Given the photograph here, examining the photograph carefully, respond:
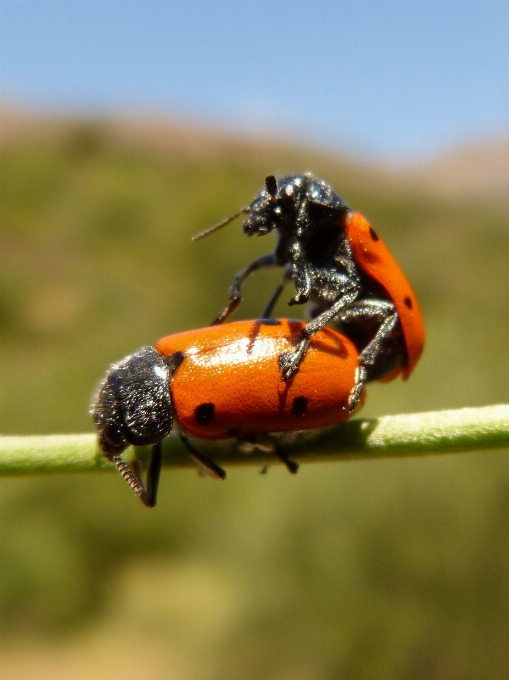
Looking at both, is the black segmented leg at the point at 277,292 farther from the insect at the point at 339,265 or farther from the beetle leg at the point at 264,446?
the beetle leg at the point at 264,446

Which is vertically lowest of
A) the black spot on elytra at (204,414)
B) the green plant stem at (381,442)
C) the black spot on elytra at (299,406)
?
the black spot on elytra at (204,414)

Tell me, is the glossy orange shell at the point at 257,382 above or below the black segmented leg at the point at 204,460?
above

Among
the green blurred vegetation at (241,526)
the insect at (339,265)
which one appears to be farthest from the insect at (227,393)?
A: the green blurred vegetation at (241,526)

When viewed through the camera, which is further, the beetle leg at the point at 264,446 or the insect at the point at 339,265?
the insect at the point at 339,265

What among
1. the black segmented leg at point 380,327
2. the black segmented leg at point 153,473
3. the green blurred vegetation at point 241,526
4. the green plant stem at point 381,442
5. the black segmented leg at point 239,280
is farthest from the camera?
the green blurred vegetation at point 241,526

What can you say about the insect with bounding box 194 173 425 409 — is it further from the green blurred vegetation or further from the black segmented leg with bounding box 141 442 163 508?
the black segmented leg with bounding box 141 442 163 508

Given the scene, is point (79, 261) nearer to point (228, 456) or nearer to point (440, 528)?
point (440, 528)

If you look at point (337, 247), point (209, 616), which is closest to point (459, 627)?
point (209, 616)
